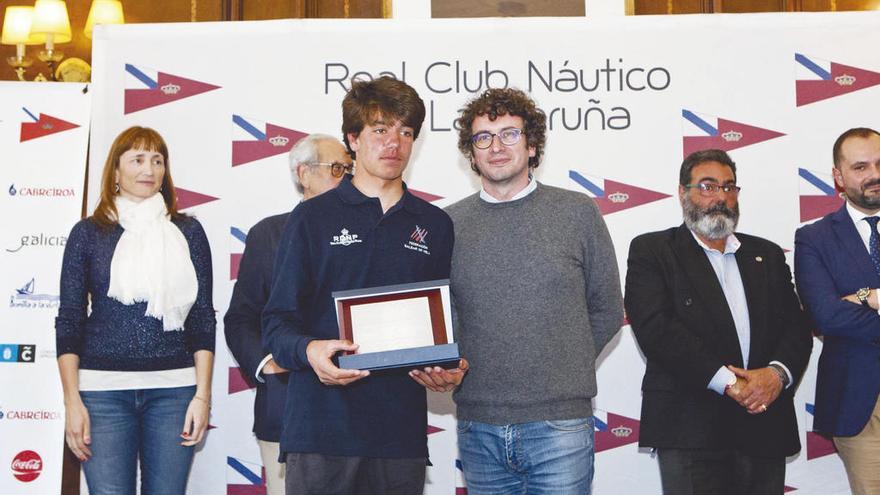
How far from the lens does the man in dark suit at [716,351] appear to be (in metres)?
3.09

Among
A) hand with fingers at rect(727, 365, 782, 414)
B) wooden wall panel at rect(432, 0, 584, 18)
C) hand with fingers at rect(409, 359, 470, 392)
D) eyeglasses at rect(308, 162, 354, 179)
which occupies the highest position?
wooden wall panel at rect(432, 0, 584, 18)

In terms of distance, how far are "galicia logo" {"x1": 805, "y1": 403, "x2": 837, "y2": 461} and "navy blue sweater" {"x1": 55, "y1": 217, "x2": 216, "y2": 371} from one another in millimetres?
2677

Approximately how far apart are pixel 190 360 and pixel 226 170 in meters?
1.16

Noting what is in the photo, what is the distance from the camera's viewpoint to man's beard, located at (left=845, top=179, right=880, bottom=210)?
341cm

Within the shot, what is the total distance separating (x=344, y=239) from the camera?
2318 millimetres

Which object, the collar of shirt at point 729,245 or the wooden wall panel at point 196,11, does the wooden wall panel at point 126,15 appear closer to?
the wooden wall panel at point 196,11

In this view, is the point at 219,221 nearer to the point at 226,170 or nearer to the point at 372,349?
the point at 226,170

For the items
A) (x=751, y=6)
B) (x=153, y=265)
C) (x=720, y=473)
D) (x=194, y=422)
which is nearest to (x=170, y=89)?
(x=153, y=265)

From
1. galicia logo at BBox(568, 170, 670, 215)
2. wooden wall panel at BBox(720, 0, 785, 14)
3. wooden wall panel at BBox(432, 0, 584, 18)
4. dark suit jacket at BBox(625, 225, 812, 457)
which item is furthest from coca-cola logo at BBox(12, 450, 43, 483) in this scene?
wooden wall panel at BBox(720, 0, 785, 14)

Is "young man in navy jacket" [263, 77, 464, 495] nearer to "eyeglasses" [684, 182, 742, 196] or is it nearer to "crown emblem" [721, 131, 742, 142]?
"eyeglasses" [684, 182, 742, 196]

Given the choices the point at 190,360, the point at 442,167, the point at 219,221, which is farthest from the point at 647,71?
the point at 190,360

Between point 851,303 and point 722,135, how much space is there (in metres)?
1.12

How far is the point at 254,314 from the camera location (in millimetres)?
3346

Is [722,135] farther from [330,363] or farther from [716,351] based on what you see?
[330,363]
